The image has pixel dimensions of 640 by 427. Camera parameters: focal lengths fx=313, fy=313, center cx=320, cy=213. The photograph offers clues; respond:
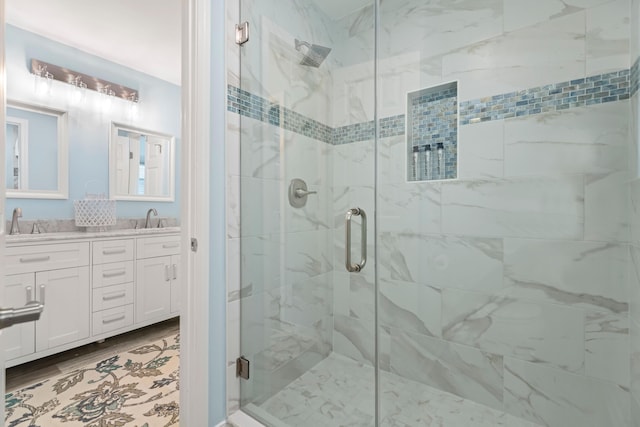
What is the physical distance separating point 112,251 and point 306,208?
177cm

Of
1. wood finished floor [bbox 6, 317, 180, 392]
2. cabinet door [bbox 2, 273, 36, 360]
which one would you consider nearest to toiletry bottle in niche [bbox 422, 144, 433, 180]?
wood finished floor [bbox 6, 317, 180, 392]

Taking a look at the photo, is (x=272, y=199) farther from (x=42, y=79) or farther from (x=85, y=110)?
(x=42, y=79)

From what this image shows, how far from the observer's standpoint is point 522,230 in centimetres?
148

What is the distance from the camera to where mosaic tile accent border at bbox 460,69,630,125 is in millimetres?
1277

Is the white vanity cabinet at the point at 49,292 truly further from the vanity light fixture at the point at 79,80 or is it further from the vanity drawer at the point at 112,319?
the vanity light fixture at the point at 79,80

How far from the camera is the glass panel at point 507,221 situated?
130cm

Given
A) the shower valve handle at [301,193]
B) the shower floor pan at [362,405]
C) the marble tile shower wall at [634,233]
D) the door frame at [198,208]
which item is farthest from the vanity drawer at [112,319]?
the marble tile shower wall at [634,233]

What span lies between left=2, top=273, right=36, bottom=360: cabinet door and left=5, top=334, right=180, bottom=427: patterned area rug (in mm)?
267

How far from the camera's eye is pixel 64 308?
215 centimetres

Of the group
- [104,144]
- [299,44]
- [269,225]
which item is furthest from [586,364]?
[104,144]

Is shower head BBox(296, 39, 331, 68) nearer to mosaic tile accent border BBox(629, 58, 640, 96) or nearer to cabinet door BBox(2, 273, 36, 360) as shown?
mosaic tile accent border BBox(629, 58, 640, 96)

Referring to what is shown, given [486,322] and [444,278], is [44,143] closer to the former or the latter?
[444,278]

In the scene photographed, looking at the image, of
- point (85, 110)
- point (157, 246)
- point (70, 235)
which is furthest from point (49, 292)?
point (85, 110)

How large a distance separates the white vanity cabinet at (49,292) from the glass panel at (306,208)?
1.56 metres
